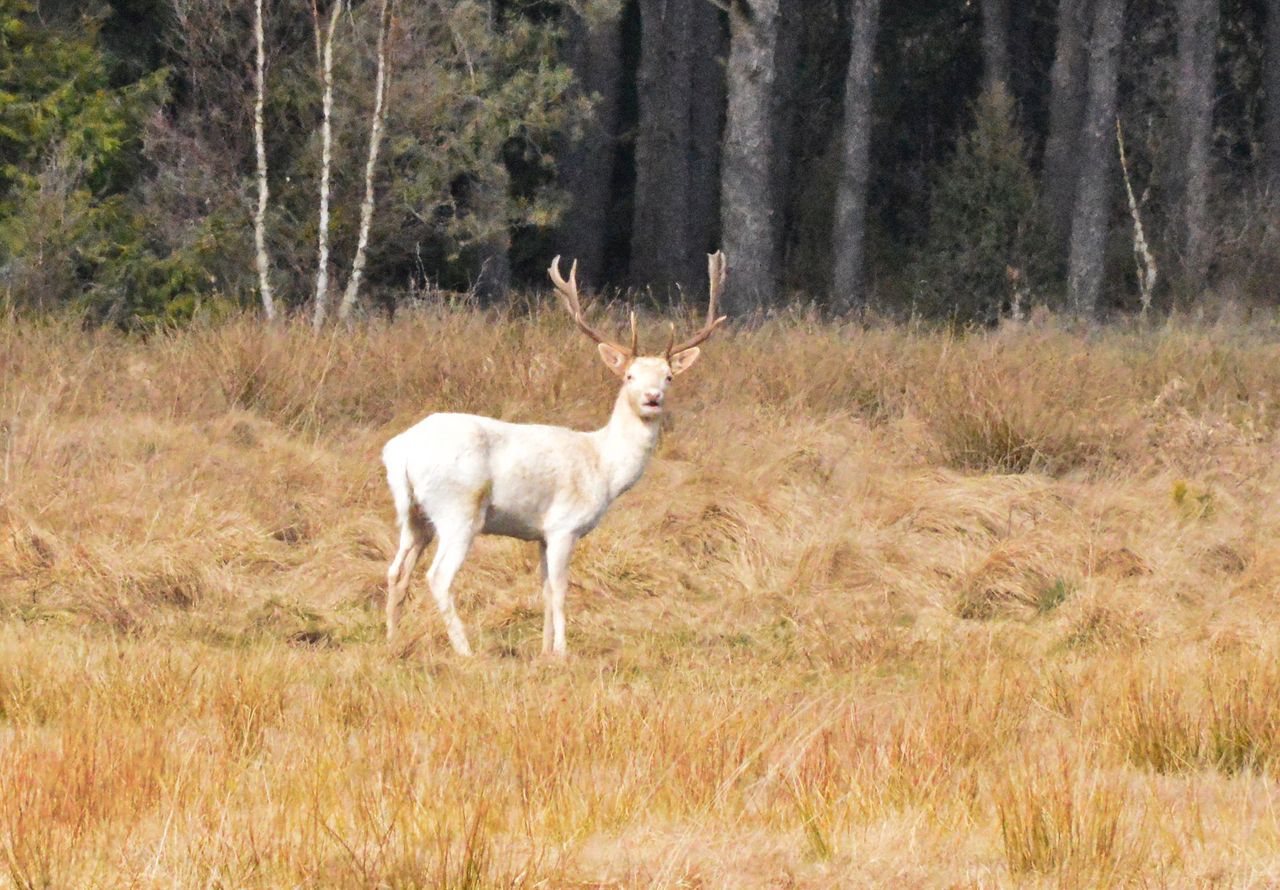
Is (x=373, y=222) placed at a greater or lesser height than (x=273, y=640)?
greater

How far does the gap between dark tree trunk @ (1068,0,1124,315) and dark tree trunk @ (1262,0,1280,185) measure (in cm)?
550

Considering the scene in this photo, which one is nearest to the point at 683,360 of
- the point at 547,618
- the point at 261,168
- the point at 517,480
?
the point at 517,480

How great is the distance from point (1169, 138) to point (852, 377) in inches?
655

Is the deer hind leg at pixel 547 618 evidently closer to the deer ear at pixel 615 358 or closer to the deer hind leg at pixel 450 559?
the deer hind leg at pixel 450 559

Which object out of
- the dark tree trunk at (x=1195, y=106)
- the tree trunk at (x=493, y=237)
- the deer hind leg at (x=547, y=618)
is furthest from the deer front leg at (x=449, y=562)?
the dark tree trunk at (x=1195, y=106)

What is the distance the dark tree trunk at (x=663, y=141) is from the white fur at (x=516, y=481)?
56.0ft

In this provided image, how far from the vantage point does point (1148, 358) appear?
46.8 feet

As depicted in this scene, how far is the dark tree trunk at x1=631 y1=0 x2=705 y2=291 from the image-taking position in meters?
25.8

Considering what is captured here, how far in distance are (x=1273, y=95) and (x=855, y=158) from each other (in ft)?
25.0

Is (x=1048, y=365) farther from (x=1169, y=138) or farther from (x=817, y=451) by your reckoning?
(x=1169, y=138)

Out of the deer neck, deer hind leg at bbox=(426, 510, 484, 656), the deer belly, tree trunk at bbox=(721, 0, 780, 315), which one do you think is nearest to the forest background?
tree trunk at bbox=(721, 0, 780, 315)

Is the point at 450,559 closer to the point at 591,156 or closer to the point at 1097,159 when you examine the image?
the point at 1097,159

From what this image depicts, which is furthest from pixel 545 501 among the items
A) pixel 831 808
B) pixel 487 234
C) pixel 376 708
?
pixel 487 234

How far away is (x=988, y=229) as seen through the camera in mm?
24516
